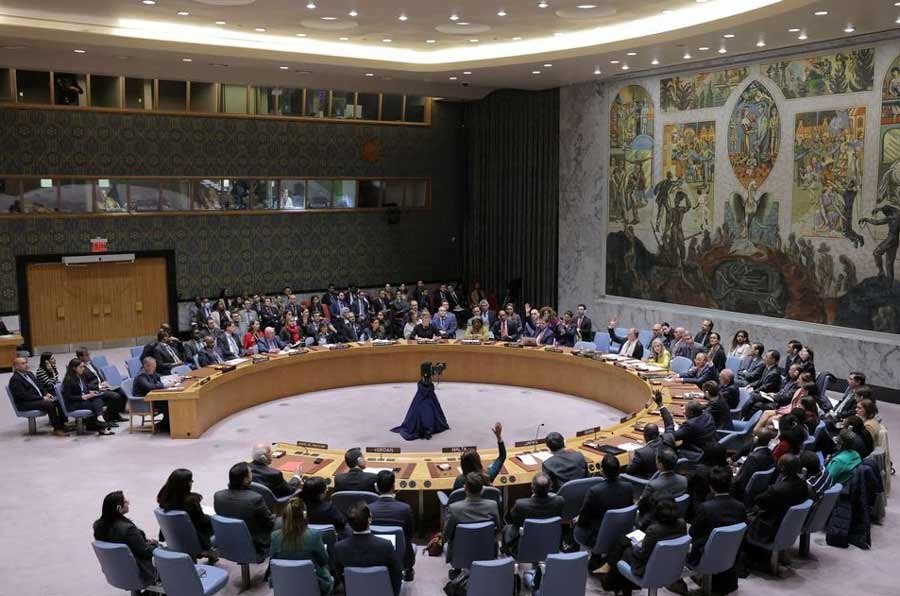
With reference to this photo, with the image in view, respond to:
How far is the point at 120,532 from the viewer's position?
6215 millimetres

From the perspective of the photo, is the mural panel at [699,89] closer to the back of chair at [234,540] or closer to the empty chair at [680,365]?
the empty chair at [680,365]

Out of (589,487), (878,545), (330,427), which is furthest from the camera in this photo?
(330,427)

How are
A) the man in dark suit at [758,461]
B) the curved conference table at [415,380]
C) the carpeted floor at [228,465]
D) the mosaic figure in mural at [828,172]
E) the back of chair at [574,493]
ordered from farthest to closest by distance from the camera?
the mosaic figure in mural at [828,172]
the curved conference table at [415,380]
the man in dark suit at [758,461]
the back of chair at [574,493]
the carpeted floor at [228,465]

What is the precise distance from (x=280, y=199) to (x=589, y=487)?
14858mm

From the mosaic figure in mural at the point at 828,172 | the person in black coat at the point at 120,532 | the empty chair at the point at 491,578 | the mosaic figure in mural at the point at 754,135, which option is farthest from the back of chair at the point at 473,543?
the mosaic figure in mural at the point at 754,135

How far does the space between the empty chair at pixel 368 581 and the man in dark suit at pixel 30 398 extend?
758 centimetres

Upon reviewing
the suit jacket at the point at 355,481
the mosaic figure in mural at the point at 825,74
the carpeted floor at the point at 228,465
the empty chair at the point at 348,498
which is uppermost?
the mosaic figure in mural at the point at 825,74

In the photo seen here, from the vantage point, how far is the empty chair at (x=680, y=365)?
42.2 feet

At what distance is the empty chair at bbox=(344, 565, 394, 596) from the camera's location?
570cm

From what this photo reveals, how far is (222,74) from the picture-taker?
1800 cm

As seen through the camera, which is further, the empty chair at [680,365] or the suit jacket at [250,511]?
the empty chair at [680,365]

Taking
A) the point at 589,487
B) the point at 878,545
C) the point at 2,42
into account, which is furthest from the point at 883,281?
the point at 2,42

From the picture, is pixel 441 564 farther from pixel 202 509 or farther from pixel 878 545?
pixel 878 545

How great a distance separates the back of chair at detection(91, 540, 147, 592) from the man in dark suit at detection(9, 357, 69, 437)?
6182 millimetres
